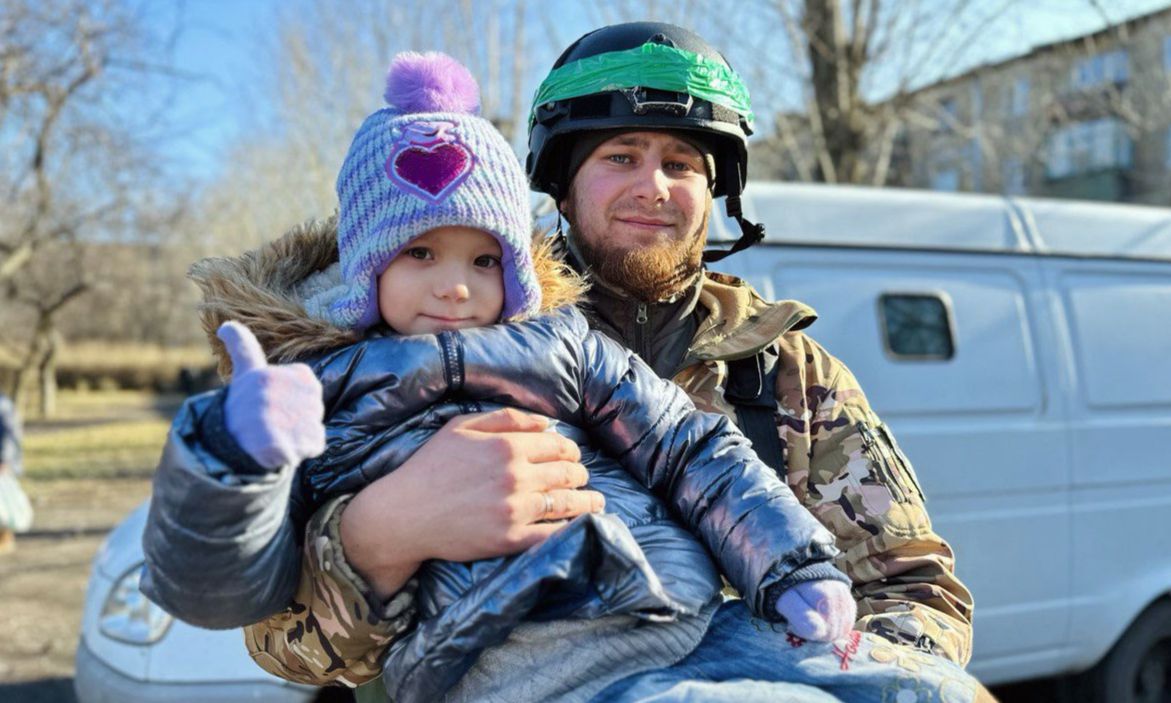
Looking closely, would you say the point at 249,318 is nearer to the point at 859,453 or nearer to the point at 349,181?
the point at 349,181

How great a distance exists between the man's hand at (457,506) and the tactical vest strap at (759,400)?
1.90 ft

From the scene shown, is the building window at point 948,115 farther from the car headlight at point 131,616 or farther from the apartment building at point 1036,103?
the car headlight at point 131,616

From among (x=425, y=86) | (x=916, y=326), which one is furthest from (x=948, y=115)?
(x=425, y=86)

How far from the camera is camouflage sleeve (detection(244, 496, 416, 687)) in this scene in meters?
1.54

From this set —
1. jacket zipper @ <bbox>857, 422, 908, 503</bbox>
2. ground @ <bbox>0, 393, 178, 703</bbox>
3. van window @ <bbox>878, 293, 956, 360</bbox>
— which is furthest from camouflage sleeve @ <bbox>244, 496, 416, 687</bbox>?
ground @ <bbox>0, 393, 178, 703</bbox>

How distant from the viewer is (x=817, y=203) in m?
4.12

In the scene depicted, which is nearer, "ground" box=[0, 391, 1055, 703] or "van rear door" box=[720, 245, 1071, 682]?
"van rear door" box=[720, 245, 1071, 682]

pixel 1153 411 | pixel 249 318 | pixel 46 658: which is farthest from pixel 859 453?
pixel 46 658

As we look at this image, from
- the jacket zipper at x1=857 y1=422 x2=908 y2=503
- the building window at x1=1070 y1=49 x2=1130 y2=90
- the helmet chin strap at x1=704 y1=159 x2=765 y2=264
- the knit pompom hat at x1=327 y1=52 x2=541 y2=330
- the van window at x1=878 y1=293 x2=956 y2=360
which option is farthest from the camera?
the building window at x1=1070 y1=49 x2=1130 y2=90

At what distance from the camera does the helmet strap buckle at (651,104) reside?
2.23m

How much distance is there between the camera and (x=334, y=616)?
156 centimetres

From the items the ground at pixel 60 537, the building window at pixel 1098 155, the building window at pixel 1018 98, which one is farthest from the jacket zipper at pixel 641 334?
the building window at pixel 1098 155

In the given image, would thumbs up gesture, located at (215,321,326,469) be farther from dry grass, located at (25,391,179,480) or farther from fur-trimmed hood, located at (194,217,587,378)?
dry grass, located at (25,391,179,480)

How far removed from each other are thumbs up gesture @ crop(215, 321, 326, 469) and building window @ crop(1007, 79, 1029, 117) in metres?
13.3
